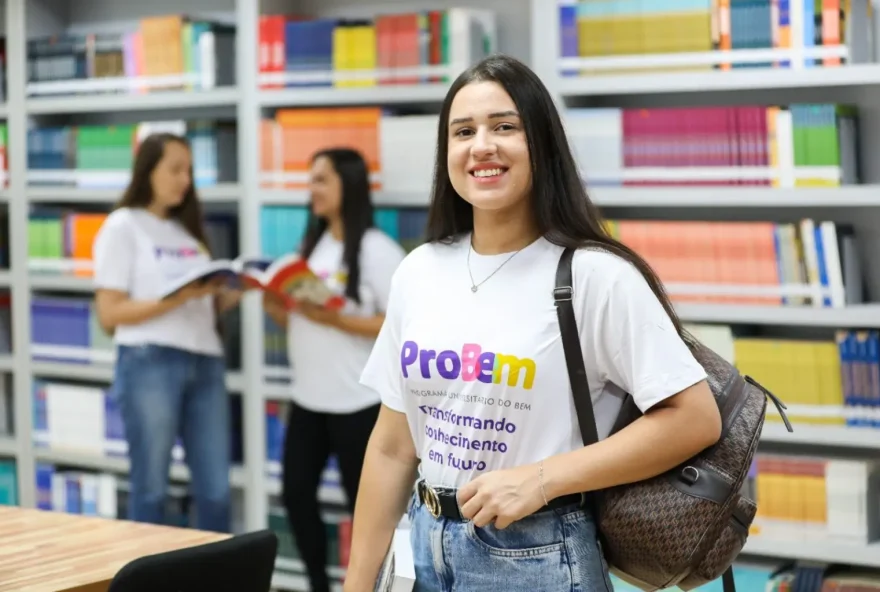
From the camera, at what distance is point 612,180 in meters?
4.05

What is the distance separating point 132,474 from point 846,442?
2405 mm

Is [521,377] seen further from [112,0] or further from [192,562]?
[112,0]

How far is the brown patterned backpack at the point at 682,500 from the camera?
182 centimetres

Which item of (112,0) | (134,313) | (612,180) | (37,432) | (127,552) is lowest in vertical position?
(37,432)

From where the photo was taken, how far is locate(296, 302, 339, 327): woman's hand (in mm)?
4051

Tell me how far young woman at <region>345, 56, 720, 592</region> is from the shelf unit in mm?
2006

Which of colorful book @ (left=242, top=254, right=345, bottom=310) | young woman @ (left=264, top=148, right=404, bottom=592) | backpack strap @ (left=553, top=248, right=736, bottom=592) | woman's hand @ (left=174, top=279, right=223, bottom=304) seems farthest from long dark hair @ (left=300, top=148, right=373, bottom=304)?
backpack strap @ (left=553, top=248, right=736, bottom=592)

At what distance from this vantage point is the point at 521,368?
6.21 ft

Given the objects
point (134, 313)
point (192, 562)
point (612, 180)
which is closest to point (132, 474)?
point (134, 313)

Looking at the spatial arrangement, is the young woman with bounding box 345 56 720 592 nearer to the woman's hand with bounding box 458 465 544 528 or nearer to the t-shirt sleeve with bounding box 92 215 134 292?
the woman's hand with bounding box 458 465 544 528

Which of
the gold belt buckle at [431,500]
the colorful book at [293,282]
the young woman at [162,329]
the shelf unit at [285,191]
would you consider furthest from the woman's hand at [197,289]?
the gold belt buckle at [431,500]

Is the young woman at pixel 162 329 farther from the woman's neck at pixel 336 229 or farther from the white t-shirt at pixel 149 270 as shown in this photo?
the woman's neck at pixel 336 229

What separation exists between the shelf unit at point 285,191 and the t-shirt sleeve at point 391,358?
2.00m

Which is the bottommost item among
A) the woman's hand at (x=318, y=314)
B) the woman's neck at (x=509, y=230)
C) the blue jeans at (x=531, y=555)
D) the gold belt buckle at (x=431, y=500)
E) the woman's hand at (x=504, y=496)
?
the blue jeans at (x=531, y=555)
